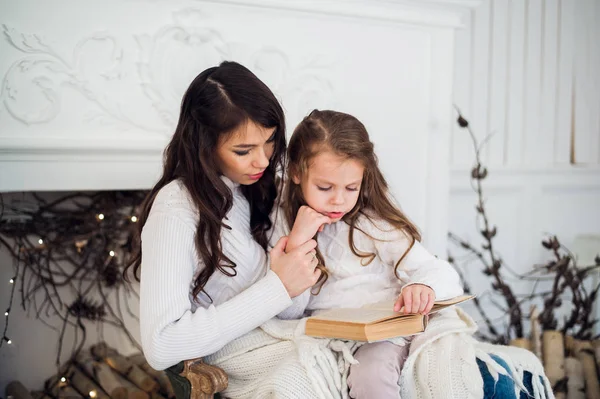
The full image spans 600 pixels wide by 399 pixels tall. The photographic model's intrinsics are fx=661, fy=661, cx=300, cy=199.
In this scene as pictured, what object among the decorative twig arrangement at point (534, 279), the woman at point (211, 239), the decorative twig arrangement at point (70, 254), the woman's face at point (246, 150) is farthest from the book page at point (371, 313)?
the decorative twig arrangement at point (534, 279)

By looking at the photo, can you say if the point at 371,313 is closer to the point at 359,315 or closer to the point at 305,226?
the point at 359,315

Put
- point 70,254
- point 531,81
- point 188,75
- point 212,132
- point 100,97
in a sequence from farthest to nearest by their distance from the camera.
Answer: point 531,81
point 70,254
point 188,75
point 100,97
point 212,132

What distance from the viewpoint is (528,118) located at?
3.48 meters

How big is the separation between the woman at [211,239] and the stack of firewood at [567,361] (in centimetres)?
146

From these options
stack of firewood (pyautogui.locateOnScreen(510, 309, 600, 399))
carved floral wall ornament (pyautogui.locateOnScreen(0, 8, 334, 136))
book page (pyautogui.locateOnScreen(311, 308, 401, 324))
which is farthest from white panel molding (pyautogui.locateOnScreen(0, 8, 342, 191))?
stack of firewood (pyautogui.locateOnScreen(510, 309, 600, 399))

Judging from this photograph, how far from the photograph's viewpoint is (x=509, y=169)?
343 cm

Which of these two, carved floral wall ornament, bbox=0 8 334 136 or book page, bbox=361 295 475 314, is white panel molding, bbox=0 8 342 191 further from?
book page, bbox=361 295 475 314

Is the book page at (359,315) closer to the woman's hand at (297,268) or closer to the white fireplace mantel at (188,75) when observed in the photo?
the woman's hand at (297,268)

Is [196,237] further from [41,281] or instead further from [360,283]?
[41,281]

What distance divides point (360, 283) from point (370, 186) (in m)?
0.29

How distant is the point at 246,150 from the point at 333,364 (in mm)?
596

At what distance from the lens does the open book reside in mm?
1529

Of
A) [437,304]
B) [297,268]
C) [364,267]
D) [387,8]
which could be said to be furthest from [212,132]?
[387,8]

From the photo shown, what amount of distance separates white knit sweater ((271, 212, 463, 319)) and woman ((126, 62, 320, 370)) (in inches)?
6.6
